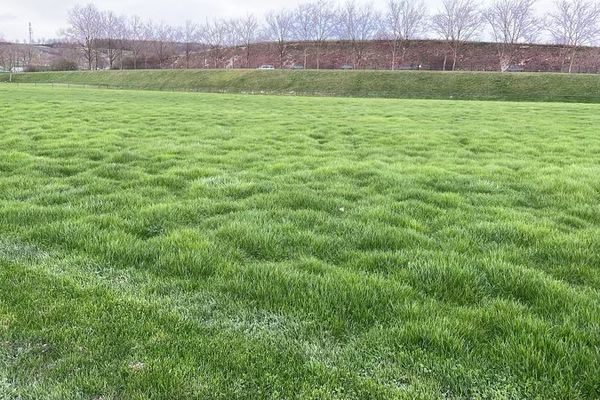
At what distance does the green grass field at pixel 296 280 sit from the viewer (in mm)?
2840

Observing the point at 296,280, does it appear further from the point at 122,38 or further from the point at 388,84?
the point at 122,38

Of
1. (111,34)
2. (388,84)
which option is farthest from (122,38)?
(388,84)

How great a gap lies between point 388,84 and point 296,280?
143 feet

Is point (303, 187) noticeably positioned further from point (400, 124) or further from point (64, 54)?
point (64, 54)

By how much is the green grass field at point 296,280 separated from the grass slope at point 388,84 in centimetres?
3430

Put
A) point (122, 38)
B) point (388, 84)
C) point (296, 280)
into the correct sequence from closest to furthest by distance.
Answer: point (296, 280) → point (388, 84) → point (122, 38)

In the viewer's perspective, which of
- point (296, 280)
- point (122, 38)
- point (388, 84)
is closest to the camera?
point (296, 280)

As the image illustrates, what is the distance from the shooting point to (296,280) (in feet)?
13.2

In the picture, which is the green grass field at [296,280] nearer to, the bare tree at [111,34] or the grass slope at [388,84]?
the grass slope at [388,84]

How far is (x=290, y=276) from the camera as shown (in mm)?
4090

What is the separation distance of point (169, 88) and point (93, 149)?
4575 centimetres

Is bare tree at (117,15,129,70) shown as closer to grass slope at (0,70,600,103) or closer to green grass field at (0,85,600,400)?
grass slope at (0,70,600,103)

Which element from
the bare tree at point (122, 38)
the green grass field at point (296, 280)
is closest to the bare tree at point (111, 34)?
the bare tree at point (122, 38)

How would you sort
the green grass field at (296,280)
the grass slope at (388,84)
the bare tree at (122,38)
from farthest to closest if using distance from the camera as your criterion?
the bare tree at (122,38), the grass slope at (388,84), the green grass field at (296,280)
